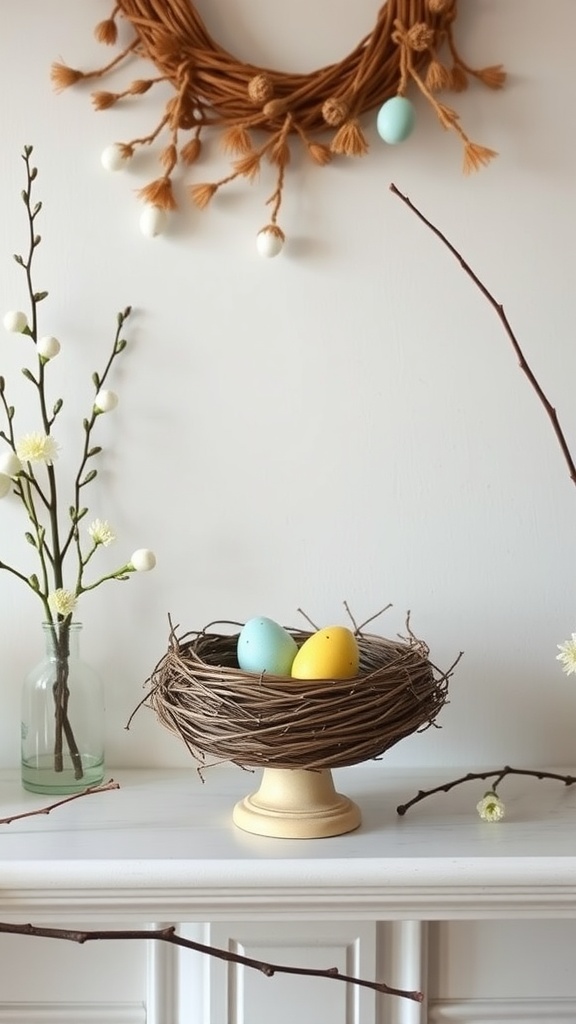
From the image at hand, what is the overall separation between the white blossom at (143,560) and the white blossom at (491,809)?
37cm

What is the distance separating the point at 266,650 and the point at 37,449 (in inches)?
11.2

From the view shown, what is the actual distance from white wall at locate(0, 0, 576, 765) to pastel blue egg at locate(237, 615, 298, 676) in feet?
0.60

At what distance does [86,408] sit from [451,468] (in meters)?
0.38

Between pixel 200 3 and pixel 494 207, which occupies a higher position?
pixel 200 3

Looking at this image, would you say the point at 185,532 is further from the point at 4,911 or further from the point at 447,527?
the point at 4,911

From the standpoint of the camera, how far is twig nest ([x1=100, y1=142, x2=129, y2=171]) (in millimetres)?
1018

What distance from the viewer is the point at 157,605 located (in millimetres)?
1054

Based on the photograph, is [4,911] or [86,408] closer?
[4,911]

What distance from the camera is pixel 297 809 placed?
2.79 ft

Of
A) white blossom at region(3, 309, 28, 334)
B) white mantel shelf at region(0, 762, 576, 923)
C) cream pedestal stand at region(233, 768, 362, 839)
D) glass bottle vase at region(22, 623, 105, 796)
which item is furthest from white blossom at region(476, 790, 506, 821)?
white blossom at region(3, 309, 28, 334)

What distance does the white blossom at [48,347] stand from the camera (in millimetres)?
990

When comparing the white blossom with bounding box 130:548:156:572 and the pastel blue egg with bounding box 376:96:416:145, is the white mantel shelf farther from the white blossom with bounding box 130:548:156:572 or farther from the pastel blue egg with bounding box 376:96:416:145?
the pastel blue egg with bounding box 376:96:416:145

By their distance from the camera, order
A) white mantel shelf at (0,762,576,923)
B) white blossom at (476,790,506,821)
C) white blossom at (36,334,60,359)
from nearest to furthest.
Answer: white mantel shelf at (0,762,576,923) < white blossom at (476,790,506,821) < white blossom at (36,334,60,359)

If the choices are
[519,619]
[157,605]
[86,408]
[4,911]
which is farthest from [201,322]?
[4,911]
